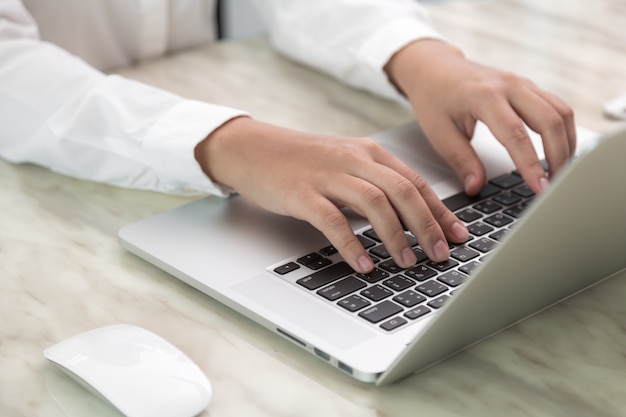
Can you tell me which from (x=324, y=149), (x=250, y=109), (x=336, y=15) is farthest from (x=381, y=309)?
(x=336, y=15)

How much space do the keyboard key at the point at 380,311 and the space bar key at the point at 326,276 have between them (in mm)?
54

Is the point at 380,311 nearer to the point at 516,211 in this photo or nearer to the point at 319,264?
the point at 319,264

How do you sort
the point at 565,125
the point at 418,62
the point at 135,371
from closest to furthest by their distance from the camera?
the point at 135,371
the point at 565,125
the point at 418,62

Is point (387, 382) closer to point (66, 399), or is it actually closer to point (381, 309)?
point (381, 309)

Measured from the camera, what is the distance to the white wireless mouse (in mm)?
557

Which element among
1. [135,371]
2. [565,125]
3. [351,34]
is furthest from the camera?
[351,34]

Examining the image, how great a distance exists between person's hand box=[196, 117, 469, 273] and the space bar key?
0.01 m

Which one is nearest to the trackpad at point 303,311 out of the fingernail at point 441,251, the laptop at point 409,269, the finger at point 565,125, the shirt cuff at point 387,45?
the laptop at point 409,269

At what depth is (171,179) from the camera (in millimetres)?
884

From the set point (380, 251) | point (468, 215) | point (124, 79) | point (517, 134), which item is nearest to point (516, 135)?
point (517, 134)

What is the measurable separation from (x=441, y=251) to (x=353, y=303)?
9 cm

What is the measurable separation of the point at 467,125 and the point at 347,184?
23cm

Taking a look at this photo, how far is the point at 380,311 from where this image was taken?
647 mm

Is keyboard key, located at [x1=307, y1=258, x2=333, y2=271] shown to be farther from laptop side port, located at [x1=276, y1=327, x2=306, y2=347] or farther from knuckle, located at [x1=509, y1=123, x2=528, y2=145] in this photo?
knuckle, located at [x1=509, y1=123, x2=528, y2=145]
